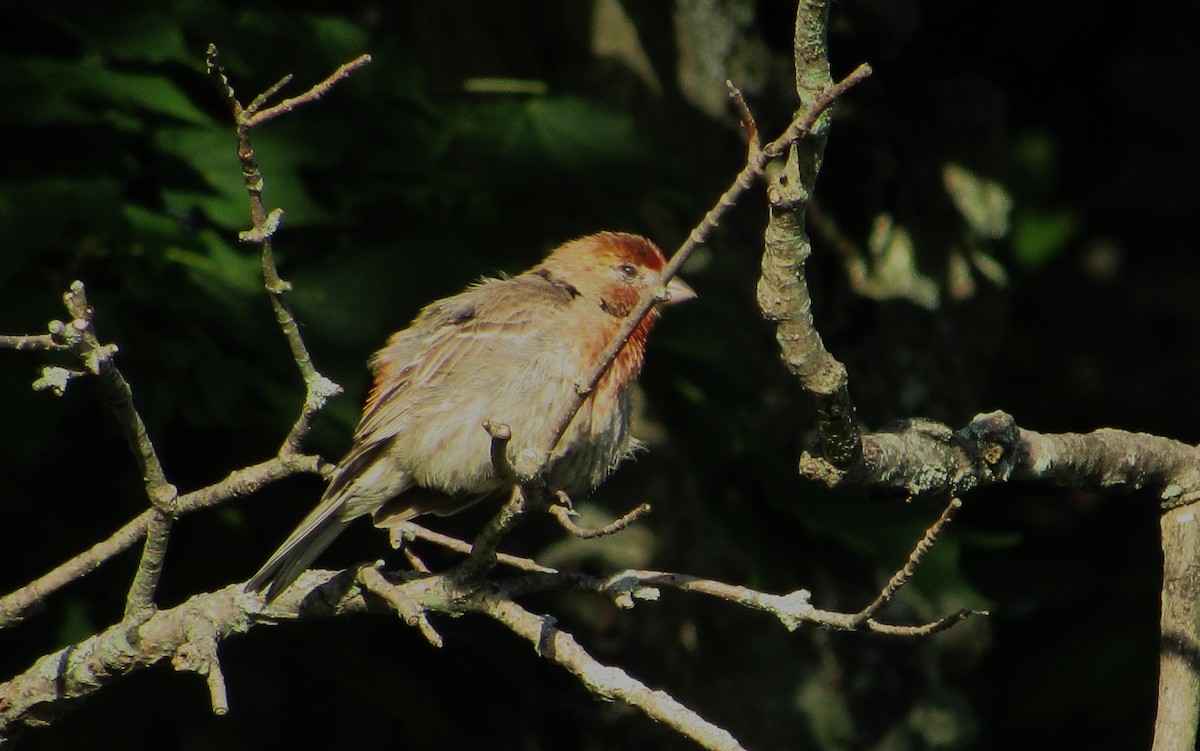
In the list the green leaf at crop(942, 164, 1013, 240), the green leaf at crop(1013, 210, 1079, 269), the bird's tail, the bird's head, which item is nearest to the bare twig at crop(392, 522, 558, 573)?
the bird's tail

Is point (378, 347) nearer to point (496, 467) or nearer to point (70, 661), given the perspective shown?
point (70, 661)

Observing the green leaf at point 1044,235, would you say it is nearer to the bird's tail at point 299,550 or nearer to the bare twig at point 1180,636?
the bare twig at point 1180,636

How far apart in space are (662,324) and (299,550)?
1736mm

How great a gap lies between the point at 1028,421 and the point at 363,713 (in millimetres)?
3926

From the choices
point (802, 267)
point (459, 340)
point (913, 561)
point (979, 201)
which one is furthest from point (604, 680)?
point (979, 201)

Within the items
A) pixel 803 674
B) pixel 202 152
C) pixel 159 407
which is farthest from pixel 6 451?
pixel 803 674

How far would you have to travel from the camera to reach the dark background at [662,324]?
4.85 metres

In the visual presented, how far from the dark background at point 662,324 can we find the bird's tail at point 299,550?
39 centimetres

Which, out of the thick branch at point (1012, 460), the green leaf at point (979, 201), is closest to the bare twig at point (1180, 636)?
the thick branch at point (1012, 460)

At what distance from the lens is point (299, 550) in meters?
4.29

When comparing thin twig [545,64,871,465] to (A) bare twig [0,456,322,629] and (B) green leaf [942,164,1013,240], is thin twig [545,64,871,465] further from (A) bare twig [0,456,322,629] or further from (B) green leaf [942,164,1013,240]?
(B) green leaf [942,164,1013,240]

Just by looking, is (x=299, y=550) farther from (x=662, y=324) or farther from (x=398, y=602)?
(x=662, y=324)

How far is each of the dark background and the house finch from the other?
5.8 inches

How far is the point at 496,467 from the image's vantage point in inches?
125
